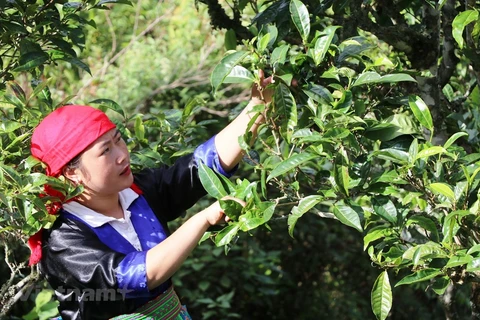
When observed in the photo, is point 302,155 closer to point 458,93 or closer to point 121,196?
point 121,196

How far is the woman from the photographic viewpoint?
191 cm

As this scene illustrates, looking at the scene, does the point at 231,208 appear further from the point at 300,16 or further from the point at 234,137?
the point at 300,16

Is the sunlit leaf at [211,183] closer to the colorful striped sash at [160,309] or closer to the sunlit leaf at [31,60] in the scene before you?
the colorful striped sash at [160,309]

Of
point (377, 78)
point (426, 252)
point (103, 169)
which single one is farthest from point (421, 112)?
point (103, 169)

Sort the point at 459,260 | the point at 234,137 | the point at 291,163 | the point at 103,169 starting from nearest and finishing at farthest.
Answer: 1. the point at 459,260
2. the point at 291,163
3. the point at 103,169
4. the point at 234,137

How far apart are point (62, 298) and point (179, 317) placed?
32 centimetres

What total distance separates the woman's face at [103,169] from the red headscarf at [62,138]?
22 mm

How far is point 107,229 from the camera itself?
82.7 inches

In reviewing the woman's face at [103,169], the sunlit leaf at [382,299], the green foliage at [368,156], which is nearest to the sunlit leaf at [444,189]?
the green foliage at [368,156]

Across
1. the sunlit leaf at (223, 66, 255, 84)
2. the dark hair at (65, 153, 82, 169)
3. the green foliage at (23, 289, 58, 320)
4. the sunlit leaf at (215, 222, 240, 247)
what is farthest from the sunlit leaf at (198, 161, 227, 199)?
the green foliage at (23, 289, 58, 320)

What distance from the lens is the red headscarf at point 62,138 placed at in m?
2.04

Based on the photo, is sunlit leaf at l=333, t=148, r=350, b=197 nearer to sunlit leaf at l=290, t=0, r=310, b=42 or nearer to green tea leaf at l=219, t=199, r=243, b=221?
green tea leaf at l=219, t=199, r=243, b=221

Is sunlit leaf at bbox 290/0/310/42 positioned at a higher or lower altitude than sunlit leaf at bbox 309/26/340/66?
higher

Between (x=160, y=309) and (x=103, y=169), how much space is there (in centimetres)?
39
